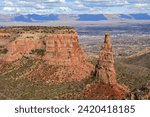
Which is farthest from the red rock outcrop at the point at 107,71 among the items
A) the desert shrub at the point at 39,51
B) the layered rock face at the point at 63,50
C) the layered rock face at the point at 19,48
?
the layered rock face at the point at 19,48

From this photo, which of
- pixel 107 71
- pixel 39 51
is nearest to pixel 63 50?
pixel 39 51

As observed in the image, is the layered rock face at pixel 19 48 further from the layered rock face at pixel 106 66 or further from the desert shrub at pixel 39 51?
the layered rock face at pixel 106 66

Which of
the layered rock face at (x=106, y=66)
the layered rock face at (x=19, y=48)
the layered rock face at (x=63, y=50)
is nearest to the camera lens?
the layered rock face at (x=106, y=66)

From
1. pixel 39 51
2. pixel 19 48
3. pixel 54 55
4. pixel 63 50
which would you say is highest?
pixel 63 50

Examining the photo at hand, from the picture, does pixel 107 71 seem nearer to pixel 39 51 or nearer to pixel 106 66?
pixel 106 66

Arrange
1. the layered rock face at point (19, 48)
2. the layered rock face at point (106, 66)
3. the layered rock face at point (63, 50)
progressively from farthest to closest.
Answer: the layered rock face at point (19, 48) < the layered rock face at point (63, 50) < the layered rock face at point (106, 66)

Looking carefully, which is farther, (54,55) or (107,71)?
(54,55)

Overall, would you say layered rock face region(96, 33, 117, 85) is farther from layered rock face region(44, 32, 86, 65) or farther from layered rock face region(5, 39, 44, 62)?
layered rock face region(5, 39, 44, 62)

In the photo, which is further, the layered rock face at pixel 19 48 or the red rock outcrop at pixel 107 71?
the layered rock face at pixel 19 48

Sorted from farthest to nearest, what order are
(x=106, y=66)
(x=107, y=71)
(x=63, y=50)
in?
(x=63, y=50) → (x=106, y=66) → (x=107, y=71)

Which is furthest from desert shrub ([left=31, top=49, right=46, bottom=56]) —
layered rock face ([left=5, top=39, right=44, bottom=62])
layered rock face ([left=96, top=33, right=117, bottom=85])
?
layered rock face ([left=96, top=33, right=117, bottom=85])
